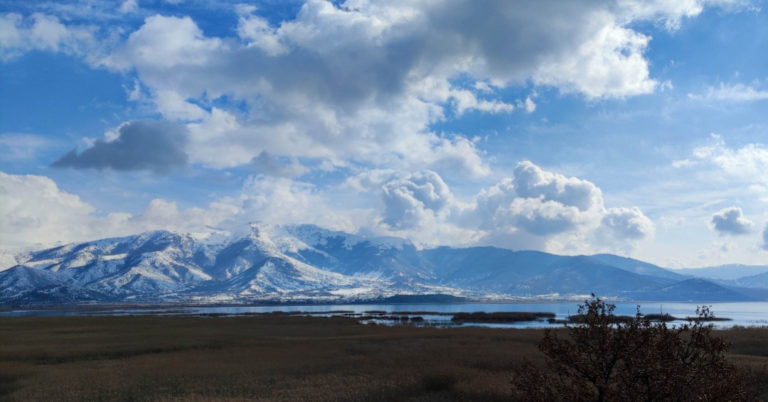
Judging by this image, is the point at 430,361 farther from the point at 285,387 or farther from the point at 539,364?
the point at 285,387

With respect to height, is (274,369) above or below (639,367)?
below

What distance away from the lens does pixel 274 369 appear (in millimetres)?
38750

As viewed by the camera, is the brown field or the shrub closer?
the shrub

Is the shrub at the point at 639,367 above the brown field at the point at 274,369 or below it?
above

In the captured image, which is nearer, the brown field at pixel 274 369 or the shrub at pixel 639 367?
the shrub at pixel 639 367

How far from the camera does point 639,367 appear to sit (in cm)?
1118

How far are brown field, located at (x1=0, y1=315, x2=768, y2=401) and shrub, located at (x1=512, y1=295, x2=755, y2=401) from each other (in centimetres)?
A: 1710

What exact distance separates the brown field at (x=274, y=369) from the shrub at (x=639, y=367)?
17.1 meters

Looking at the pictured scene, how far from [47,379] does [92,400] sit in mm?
9976

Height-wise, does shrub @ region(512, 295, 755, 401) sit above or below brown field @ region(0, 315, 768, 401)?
above

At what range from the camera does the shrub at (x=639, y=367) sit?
34.9ft

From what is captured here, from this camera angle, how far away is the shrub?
10648 millimetres

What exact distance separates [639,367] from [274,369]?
108 ft

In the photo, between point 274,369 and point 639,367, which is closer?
point 639,367
